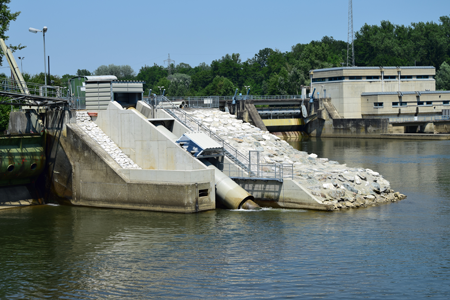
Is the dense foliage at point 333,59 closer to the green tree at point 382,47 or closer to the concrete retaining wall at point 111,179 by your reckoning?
the green tree at point 382,47

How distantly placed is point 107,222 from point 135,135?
7723 mm

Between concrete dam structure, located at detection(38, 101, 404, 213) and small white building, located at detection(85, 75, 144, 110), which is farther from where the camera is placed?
small white building, located at detection(85, 75, 144, 110)

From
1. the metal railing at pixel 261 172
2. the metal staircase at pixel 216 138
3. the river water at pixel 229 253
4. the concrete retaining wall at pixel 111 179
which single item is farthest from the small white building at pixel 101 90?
the metal railing at pixel 261 172

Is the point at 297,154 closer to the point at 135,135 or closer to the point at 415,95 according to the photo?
the point at 135,135

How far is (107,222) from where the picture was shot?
96.9ft

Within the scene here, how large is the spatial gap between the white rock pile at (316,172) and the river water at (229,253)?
1.28 meters

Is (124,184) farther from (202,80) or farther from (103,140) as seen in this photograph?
(202,80)

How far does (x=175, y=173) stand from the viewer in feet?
101

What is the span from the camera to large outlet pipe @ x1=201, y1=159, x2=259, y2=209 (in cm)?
3166

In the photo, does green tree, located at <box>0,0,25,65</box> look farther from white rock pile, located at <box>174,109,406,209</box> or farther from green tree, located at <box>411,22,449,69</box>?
green tree, located at <box>411,22,449,69</box>

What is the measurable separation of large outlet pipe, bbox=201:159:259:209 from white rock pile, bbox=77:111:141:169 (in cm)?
608

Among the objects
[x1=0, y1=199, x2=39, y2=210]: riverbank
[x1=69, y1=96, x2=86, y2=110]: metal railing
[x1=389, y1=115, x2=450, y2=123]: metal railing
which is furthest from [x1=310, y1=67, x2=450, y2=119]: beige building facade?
[x1=0, y1=199, x2=39, y2=210]: riverbank

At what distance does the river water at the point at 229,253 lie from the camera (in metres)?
19.0

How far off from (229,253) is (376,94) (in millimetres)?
70825
